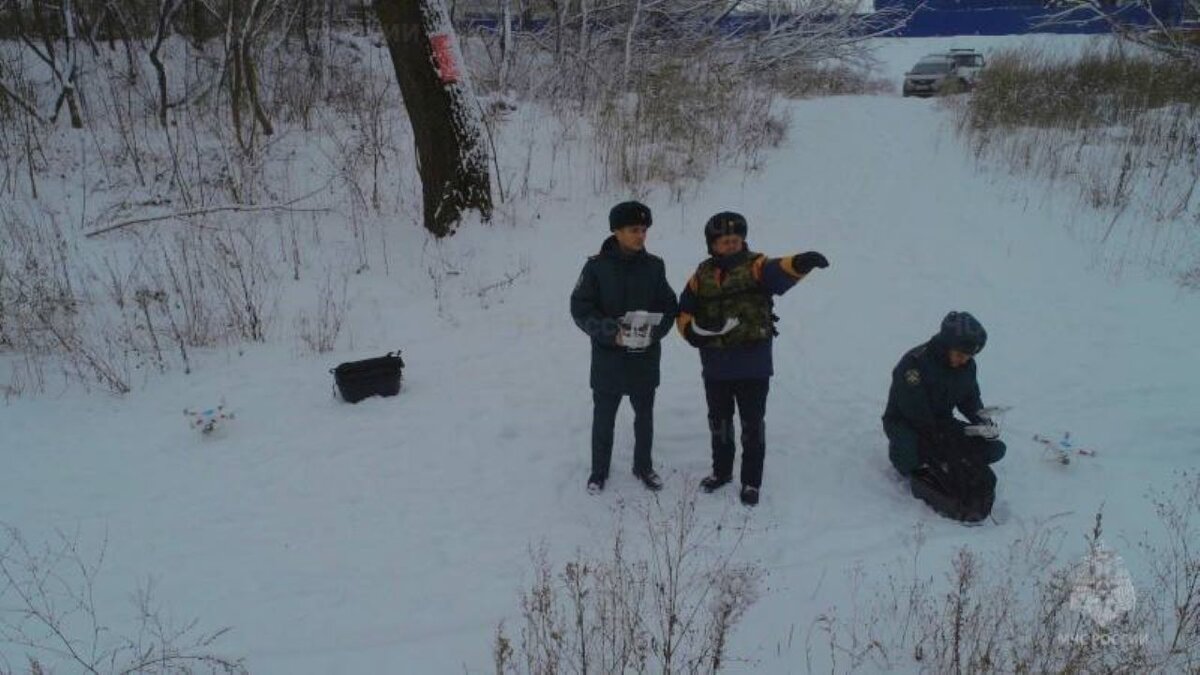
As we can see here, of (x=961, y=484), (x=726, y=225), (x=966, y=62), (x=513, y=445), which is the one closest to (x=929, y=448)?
(x=961, y=484)

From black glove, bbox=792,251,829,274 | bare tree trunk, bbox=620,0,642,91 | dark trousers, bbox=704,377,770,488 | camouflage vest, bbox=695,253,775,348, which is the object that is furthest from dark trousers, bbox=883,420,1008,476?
bare tree trunk, bbox=620,0,642,91

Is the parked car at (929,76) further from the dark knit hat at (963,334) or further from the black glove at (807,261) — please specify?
the black glove at (807,261)

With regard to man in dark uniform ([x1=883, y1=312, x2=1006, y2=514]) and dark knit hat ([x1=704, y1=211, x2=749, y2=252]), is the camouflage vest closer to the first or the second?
dark knit hat ([x1=704, y1=211, x2=749, y2=252])

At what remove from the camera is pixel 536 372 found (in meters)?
5.32

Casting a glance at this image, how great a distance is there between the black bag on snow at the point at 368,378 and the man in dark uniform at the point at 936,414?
10.5ft

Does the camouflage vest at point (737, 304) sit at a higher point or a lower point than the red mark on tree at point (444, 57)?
lower

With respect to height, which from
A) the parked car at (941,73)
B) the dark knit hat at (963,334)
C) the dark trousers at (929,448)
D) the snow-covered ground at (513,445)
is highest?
the parked car at (941,73)

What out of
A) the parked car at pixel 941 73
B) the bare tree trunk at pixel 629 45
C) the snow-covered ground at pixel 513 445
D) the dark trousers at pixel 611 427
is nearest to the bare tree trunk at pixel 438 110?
the snow-covered ground at pixel 513 445

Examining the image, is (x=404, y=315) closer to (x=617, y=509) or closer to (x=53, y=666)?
(x=617, y=509)

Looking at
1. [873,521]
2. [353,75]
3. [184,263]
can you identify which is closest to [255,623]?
[873,521]

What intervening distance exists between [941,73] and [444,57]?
15.2 m

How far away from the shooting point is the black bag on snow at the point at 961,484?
145 inches

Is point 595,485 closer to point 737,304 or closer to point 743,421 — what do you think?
point 743,421

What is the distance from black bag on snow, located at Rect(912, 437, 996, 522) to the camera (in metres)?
3.67
